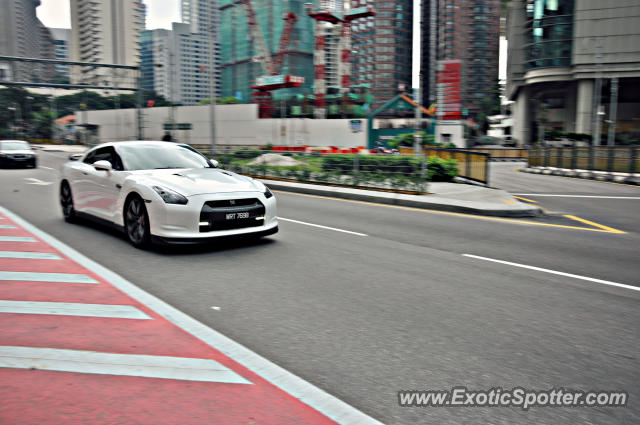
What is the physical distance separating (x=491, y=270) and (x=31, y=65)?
5200cm

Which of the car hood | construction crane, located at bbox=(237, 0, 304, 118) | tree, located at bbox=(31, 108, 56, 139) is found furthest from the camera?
tree, located at bbox=(31, 108, 56, 139)

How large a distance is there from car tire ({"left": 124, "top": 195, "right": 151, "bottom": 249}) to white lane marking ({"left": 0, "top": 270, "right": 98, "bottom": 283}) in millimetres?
1489

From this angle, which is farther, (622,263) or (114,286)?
(622,263)

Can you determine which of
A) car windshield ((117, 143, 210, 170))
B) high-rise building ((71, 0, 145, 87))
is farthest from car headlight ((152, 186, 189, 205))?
high-rise building ((71, 0, 145, 87))

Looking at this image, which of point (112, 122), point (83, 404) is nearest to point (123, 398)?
point (83, 404)

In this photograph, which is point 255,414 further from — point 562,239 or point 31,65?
point 31,65

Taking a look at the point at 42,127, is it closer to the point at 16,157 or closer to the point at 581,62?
the point at 16,157

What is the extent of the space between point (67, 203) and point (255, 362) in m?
8.06

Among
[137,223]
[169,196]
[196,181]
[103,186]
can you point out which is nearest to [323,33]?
[103,186]

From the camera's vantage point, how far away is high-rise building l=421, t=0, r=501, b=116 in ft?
610

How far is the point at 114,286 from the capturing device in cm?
593

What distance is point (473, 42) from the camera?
621 feet

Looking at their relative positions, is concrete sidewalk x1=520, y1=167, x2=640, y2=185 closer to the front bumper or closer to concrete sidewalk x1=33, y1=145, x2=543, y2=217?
concrete sidewalk x1=33, y1=145, x2=543, y2=217

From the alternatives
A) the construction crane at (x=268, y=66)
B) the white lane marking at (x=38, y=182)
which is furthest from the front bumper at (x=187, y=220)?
the construction crane at (x=268, y=66)
